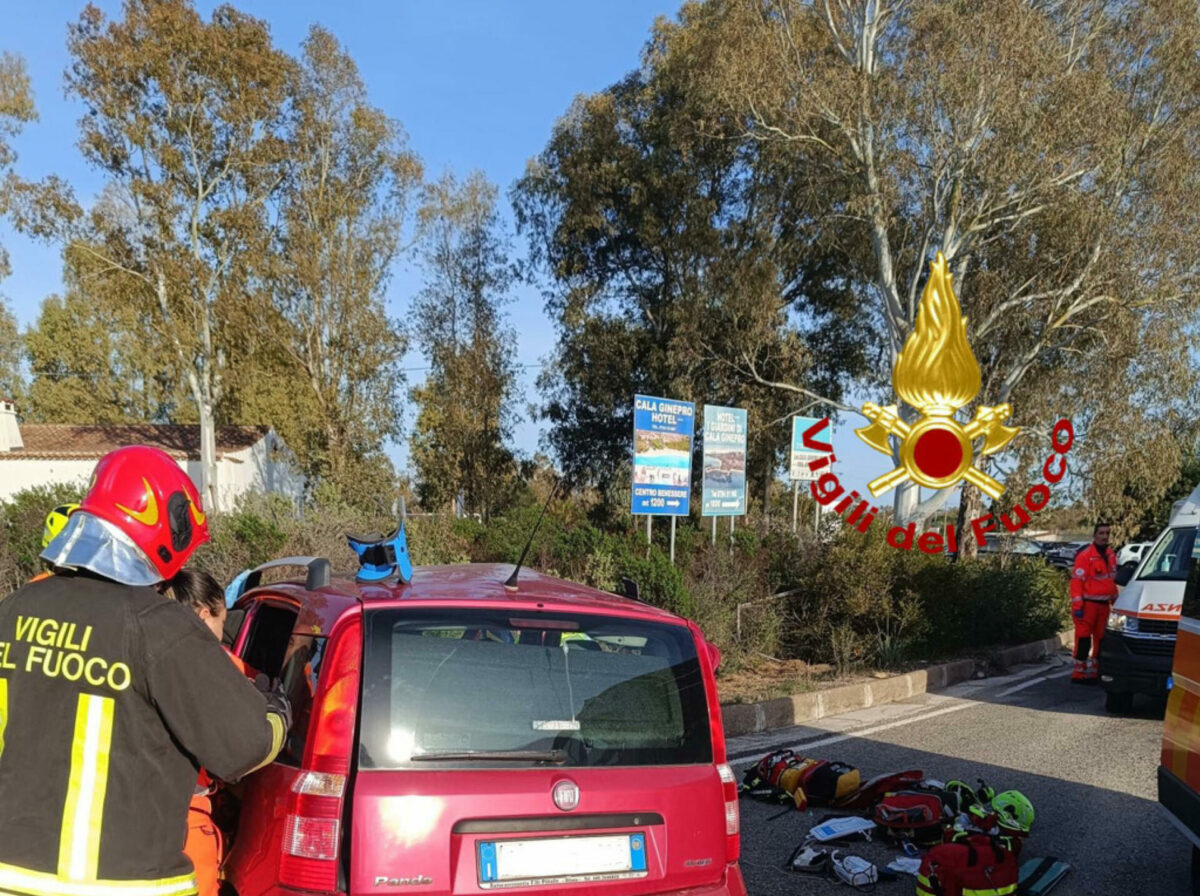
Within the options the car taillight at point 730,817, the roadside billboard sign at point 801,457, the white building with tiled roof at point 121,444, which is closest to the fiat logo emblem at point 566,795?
the car taillight at point 730,817

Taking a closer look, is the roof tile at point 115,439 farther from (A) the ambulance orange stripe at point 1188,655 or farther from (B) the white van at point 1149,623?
(A) the ambulance orange stripe at point 1188,655

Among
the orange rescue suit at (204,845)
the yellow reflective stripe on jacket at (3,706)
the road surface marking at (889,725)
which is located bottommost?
the road surface marking at (889,725)

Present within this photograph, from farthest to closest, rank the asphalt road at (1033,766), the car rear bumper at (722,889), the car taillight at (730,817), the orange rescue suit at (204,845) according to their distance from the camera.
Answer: the asphalt road at (1033,766) → the car taillight at (730,817) → the car rear bumper at (722,889) → the orange rescue suit at (204,845)

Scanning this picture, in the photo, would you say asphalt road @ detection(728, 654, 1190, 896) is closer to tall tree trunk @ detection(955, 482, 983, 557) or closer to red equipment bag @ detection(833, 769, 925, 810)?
red equipment bag @ detection(833, 769, 925, 810)

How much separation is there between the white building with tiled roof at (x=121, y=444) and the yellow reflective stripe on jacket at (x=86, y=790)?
36775 mm

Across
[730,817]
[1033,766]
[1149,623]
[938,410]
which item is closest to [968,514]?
[938,410]

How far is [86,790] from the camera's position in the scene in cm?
210

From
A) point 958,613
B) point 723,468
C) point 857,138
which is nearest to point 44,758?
point 958,613

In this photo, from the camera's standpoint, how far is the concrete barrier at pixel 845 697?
864cm

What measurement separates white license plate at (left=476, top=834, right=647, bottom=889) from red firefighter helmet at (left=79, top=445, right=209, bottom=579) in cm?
113

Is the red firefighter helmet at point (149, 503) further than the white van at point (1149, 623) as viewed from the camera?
No

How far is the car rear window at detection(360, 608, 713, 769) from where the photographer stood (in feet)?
9.07

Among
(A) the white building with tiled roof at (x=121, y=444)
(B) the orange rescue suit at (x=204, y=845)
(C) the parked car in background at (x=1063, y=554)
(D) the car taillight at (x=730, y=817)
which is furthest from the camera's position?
(A) the white building with tiled roof at (x=121, y=444)

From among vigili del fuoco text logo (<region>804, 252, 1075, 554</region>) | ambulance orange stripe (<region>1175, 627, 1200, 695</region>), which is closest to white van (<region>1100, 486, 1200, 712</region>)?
ambulance orange stripe (<region>1175, 627, 1200, 695</region>)
